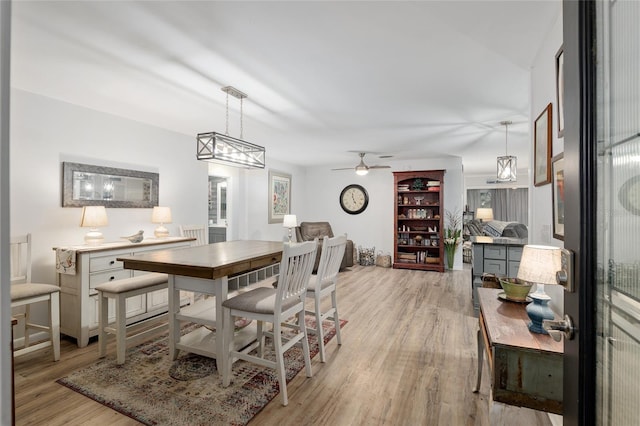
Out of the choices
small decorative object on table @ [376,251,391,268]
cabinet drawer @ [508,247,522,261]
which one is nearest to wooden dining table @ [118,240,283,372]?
cabinet drawer @ [508,247,522,261]

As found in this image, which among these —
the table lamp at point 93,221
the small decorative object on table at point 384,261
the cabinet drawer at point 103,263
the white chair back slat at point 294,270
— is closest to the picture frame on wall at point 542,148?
the white chair back slat at point 294,270

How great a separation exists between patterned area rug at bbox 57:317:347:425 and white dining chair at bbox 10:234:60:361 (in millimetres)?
448

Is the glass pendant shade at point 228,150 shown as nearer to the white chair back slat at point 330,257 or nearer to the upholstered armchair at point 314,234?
the white chair back slat at point 330,257

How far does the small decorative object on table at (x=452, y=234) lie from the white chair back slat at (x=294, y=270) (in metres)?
4.72

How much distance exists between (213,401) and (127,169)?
9.46 feet

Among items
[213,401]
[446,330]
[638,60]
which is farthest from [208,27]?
[446,330]

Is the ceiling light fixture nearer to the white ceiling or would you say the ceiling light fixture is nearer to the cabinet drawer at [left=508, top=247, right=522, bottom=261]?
the white ceiling

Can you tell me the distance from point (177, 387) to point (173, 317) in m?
0.49

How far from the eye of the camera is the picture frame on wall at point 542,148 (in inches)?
75.9

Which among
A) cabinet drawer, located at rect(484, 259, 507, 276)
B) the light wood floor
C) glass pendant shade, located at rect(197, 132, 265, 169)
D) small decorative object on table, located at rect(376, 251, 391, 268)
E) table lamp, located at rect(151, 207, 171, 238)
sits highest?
glass pendant shade, located at rect(197, 132, 265, 169)

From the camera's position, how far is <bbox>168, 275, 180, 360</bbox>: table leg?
2.42 meters

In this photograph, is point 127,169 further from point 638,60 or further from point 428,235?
point 428,235

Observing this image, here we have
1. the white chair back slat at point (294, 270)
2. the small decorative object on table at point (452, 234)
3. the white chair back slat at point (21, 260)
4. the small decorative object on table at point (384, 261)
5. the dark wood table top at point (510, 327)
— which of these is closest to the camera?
the dark wood table top at point (510, 327)

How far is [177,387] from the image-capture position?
7.21ft
